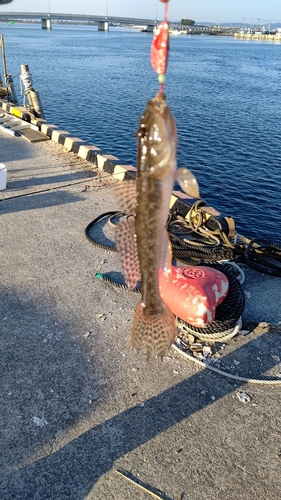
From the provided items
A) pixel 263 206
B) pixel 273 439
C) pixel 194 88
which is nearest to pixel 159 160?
pixel 273 439

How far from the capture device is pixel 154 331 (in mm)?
3783

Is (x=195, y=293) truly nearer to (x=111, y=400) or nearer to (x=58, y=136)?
(x=111, y=400)

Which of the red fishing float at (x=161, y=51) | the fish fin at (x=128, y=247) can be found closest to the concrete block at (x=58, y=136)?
the fish fin at (x=128, y=247)

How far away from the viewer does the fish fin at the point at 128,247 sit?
11.1 ft

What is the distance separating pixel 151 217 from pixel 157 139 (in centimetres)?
62

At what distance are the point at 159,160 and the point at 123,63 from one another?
67.7 meters

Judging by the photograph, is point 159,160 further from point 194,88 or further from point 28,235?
point 194,88

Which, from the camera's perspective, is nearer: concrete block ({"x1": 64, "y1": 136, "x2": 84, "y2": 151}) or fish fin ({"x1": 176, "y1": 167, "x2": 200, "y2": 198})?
fish fin ({"x1": 176, "y1": 167, "x2": 200, "y2": 198})

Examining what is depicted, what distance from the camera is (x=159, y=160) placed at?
2816mm

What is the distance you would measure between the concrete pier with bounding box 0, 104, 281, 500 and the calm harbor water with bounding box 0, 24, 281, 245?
11147 millimetres

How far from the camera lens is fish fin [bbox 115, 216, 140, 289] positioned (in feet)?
11.1

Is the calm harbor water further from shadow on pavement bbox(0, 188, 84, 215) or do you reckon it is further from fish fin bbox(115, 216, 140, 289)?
fish fin bbox(115, 216, 140, 289)

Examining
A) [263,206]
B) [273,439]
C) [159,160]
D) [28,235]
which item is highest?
[159,160]

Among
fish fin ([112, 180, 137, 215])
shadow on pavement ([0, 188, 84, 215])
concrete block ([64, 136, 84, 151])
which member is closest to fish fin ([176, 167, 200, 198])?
fish fin ([112, 180, 137, 215])
